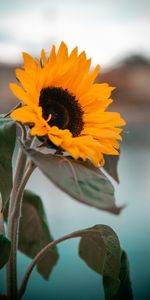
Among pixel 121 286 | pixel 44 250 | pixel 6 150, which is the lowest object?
pixel 121 286

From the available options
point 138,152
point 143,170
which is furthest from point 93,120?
point 138,152

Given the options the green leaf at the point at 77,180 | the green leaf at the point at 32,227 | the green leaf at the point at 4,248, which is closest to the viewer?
Answer: the green leaf at the point at 77,180

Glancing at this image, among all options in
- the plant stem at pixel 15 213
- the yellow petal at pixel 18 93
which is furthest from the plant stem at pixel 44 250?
the yellow petal at pixel 18 93

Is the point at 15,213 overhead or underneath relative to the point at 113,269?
overhead

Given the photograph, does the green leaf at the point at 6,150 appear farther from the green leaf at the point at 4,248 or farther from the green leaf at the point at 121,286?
the green leaf at the point at 121,286

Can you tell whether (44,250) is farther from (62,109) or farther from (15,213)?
(62,109)

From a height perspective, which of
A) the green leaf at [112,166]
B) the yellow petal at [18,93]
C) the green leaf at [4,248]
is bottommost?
the green leaf at [4,248]

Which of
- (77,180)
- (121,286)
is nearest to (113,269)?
(121,286)
